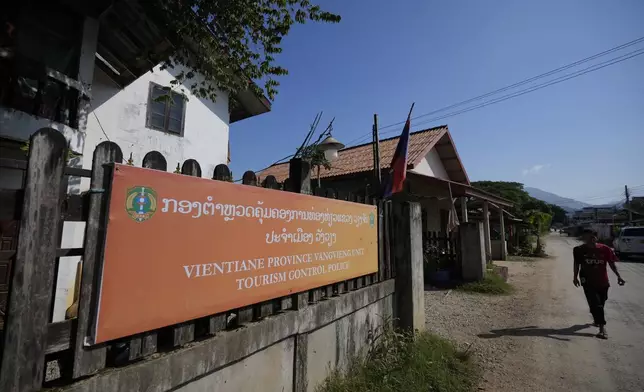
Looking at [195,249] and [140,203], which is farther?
[195,249]

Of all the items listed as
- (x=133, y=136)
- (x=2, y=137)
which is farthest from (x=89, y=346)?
(x=133, y=136)

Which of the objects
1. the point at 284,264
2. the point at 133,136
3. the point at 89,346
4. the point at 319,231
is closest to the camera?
the point at 89,346

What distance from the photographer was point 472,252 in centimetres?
870

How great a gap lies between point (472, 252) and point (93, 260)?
28.7 feet

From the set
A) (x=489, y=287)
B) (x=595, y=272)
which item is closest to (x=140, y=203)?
(x=595, y=272)

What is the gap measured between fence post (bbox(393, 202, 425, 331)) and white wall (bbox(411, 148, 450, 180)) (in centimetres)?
810

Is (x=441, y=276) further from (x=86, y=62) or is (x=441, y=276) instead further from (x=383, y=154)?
(x=86, y=62)

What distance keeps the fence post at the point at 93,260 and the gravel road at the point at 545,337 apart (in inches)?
142

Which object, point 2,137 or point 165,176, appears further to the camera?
point 2,137

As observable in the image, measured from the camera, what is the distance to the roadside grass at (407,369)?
316 cm

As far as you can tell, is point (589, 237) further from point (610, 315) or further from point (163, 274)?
point (163, 274)

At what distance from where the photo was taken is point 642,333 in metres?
5.04

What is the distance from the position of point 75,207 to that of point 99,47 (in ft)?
21.4

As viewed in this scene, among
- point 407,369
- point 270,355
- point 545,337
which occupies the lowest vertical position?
point 545,337
